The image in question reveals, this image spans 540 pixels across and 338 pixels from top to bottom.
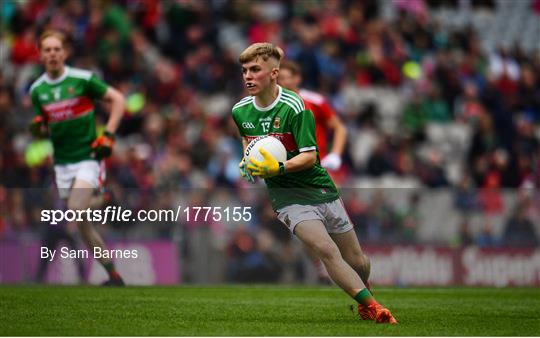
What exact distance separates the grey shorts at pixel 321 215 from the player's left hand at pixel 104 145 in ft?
12.4

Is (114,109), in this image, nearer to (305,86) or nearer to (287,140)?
(287,140)

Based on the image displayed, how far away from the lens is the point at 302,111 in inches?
368

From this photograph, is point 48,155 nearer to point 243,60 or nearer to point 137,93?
point 137,93

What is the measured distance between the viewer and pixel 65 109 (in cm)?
1329

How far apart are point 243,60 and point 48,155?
32.1 ft

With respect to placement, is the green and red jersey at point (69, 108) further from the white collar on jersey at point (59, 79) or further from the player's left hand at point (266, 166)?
the player's left hand at point (266, 166)

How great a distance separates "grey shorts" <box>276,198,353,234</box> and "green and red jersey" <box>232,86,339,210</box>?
0.15ft

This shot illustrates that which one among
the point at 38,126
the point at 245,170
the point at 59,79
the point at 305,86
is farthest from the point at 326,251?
the point at 305,86

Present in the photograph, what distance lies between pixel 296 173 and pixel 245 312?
163 cm

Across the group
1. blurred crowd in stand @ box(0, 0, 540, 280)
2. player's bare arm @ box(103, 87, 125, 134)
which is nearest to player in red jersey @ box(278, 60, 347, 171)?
player's bare arm @ box(103, 87, 125, 134)

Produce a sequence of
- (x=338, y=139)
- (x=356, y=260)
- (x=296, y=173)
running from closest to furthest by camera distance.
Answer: (x=296, y=173) → (x=356, y=260) → (x=338, y=139)

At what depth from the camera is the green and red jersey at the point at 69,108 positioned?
13281 millimetres

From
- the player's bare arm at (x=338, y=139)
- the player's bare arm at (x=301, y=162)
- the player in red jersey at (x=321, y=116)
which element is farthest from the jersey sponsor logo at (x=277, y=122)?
the player's bare arm at (x=338, y=139)

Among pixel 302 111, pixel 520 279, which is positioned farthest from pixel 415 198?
pixel 302 111
